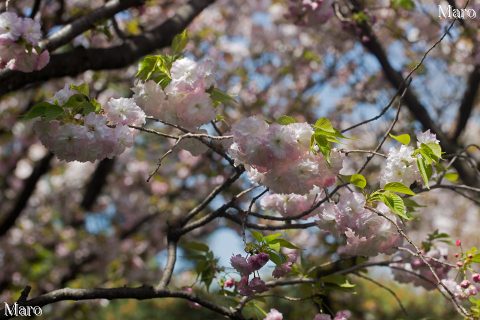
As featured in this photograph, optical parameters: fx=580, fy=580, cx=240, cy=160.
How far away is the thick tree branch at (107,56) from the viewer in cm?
277

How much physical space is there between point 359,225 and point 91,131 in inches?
38.0

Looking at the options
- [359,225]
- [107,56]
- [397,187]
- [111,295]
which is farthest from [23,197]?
[397,187]

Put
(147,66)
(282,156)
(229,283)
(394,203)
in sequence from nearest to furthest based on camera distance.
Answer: (282,156)
(394,203)
(147,66)
(229,283)

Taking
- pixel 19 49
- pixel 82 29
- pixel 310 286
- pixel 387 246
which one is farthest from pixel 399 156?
pixel 82 29

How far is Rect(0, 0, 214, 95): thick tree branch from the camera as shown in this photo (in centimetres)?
277

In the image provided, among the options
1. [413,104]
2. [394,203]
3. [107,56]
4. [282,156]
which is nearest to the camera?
[282,156]

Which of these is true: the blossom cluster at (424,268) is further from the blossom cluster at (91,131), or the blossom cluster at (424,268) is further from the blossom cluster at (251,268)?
the blossom cluster at (91,131)

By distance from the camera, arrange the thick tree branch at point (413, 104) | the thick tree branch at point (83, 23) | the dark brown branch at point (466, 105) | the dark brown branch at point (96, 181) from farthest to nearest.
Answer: the dark brown branch at point (96, 181)
the dark brown branch at point (466, 105)
the thick tree branch at point (413, 104)
the thick tree branch at point (83, 23)

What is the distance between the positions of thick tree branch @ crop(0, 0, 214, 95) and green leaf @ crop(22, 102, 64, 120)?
31.2 inches

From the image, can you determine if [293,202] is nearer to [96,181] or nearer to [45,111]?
[45,111]

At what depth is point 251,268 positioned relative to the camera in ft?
6.34

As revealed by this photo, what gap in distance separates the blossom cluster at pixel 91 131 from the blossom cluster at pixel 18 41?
0.24 m

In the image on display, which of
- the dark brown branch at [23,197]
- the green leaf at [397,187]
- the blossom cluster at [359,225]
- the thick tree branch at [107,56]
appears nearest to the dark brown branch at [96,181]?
the dark brown branch at [23,197]

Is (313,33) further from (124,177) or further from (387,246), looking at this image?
(387,246)
